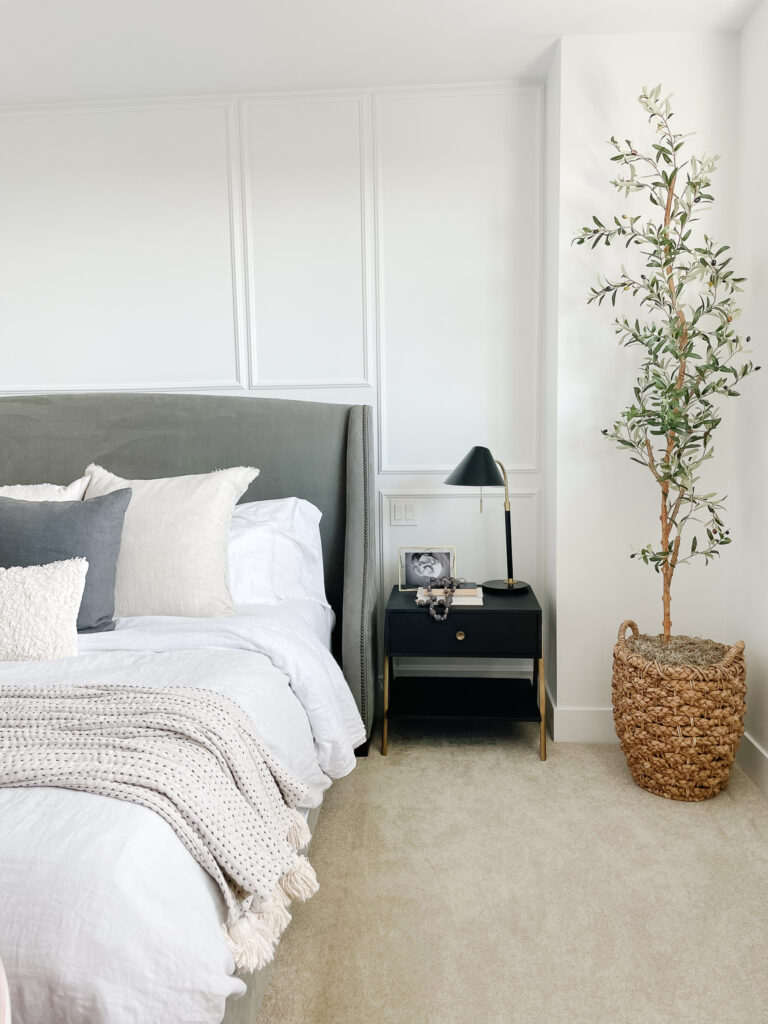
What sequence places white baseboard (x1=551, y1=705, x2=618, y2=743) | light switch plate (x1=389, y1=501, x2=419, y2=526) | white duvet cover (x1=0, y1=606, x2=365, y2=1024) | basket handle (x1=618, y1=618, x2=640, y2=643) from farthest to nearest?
light switch plate (x1=389, y1=501, x2=419, y2=526), white baseboard (x1=551, y1=705, x2=618, y2=743), basket handle (x1=618, y1=618, x2=640, y2=643), white duvet cover (x1=0, y1=606, x2=365, y2=1024)

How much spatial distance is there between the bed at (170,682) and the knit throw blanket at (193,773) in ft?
0.14

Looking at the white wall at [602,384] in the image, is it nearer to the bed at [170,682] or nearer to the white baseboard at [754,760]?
the white baseboard at [754,760]

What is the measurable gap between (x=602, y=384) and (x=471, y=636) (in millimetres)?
1052

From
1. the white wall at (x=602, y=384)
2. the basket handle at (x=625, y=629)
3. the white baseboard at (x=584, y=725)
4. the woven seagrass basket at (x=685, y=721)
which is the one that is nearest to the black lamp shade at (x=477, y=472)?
the white wall at (x=602, y=384)

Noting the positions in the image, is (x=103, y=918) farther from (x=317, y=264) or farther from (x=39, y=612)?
(x=317, y=264)

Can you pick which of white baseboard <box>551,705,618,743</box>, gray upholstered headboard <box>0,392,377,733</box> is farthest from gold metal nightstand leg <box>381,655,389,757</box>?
white baseboard <box>551,705,618,743</box>

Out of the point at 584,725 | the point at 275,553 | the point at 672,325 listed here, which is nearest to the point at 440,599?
the point at 275,553

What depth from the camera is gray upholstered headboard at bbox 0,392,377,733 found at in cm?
310

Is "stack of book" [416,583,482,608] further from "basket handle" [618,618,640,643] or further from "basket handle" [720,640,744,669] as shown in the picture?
"basket handle" [720,640,744,669]

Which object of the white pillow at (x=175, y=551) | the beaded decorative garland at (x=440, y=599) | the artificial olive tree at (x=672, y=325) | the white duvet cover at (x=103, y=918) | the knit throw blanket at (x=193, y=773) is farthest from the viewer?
the beaded decorative garland at (x=440, y=599)

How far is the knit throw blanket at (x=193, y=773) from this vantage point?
134 cm

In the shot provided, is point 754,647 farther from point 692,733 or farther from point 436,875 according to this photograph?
point 436,875

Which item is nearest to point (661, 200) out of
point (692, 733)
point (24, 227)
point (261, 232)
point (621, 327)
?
point (621, 327)

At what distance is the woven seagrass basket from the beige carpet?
0.09m
